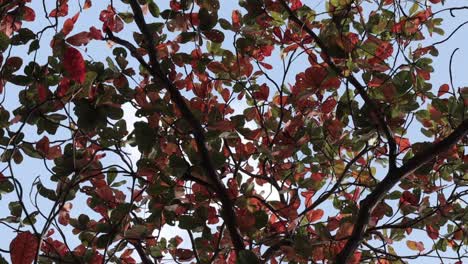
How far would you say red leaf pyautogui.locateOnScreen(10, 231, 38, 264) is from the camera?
1247mm

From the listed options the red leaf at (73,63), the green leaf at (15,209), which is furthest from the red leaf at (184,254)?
the red leaf at (73,63)

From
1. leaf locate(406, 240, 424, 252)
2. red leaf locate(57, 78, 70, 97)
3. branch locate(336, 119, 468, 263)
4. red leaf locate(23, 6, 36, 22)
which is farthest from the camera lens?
leaf locate(406, 240, 424, 252)

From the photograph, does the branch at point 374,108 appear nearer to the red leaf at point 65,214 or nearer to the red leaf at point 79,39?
the red leaf at point 79,39

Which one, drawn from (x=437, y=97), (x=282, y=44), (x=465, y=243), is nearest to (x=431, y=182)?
(x=465, y=243)

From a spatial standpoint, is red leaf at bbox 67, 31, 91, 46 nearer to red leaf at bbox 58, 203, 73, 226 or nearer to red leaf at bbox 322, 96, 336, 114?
red leaf at bbox 58, 203, 73, 226

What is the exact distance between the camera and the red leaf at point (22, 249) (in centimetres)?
125

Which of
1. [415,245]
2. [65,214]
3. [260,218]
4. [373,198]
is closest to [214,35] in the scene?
[260,218]

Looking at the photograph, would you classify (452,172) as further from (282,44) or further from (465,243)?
(282,44)

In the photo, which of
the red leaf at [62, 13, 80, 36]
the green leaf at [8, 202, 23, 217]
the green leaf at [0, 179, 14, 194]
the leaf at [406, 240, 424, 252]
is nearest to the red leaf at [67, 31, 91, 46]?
the red leaf at [62, 13, 80, 36]

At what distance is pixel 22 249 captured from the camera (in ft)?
4.10

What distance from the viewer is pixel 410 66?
2129 mm

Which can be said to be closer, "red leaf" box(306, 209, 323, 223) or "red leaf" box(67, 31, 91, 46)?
"red leaf" box(67, 31, 91, 46)

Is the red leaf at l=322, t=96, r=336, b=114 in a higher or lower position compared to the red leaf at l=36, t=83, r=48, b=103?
higher

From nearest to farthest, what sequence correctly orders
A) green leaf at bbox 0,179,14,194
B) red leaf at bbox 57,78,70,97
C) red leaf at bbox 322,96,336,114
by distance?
1. red leaf at bbox 57,78,70,97
2. green leaf at bbox 0,179,14,194
3. red leaf at bbox 322,96,336,114
